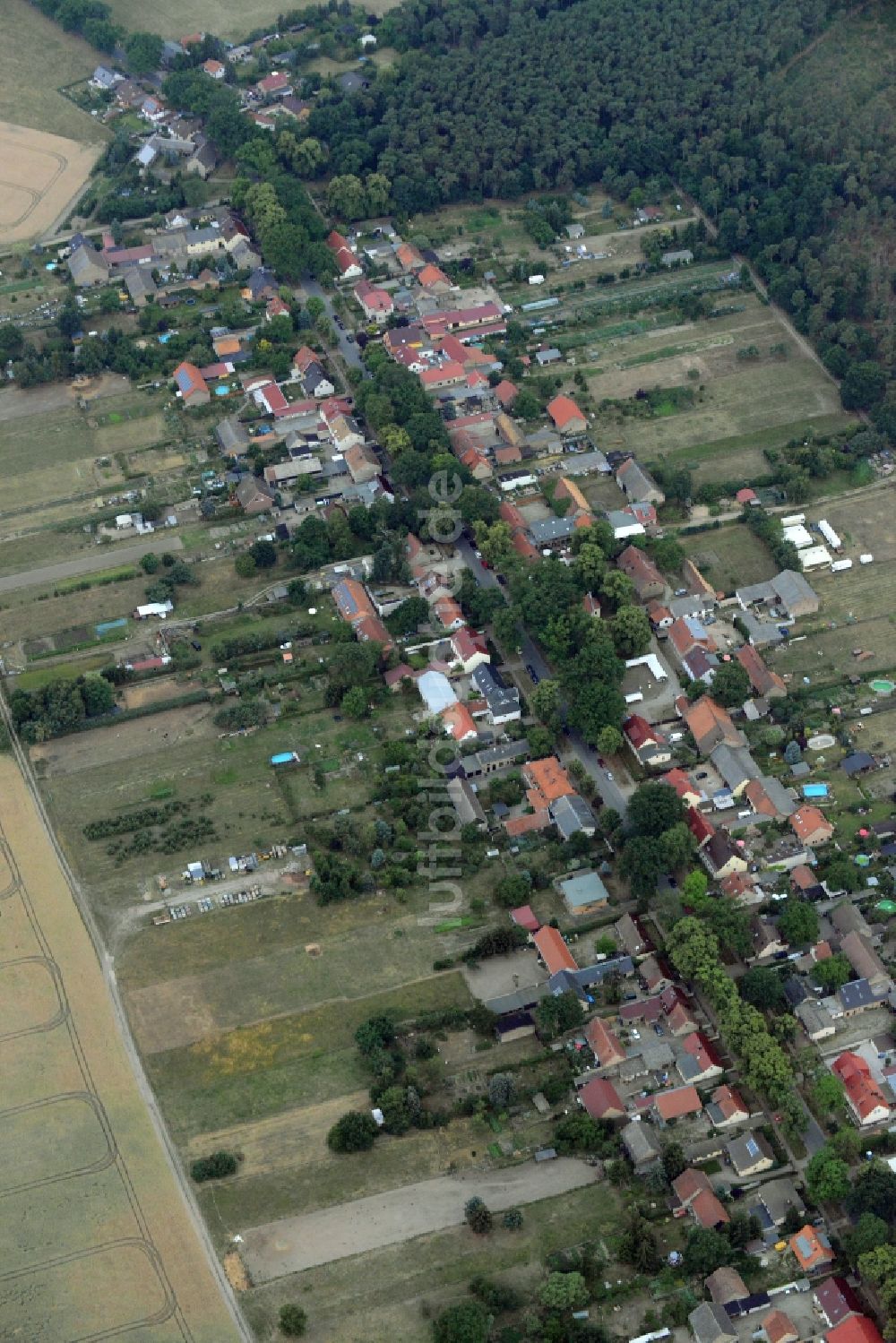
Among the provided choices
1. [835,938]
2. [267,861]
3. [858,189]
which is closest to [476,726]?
[267,861]

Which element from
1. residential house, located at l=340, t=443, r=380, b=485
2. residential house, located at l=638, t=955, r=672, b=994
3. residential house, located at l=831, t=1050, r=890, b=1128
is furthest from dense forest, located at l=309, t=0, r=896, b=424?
residential house, located at l=831, t=1050, r=890, b=1128

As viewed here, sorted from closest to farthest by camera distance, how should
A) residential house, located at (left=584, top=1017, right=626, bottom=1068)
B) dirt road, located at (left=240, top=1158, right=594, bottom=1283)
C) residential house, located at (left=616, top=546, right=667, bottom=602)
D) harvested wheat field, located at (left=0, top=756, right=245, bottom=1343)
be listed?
harvested wheat field, located at (left=0, top=756, right=245, bottom=1343), dirt road, located at (left=240, top=1158, right=594, bottom=1283), residential house, located at (left=584, top=1017, right=626, bottom=1068), residential house, located at (left=616, top=546, right=667, bottom=602)

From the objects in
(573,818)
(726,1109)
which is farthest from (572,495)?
(726,1109)

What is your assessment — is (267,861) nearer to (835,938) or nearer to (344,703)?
(344,703)

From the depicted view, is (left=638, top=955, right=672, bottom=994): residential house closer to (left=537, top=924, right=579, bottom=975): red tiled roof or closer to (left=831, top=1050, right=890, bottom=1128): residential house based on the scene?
(left=537, top=924, right=579, bottom=975): red tiled roof

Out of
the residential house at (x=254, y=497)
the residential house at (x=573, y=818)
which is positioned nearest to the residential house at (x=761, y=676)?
the residential house at (x=573, y=818)

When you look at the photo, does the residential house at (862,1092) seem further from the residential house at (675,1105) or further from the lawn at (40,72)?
the lawn at (40,72)
